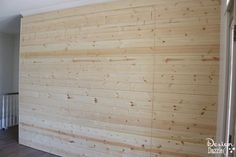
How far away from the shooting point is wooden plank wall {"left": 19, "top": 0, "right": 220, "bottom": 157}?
2514 millimetres

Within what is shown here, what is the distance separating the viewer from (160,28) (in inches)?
107

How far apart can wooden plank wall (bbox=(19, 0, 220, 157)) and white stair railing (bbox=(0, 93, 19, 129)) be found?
1.55 meters

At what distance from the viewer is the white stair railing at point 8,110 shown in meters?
5.24

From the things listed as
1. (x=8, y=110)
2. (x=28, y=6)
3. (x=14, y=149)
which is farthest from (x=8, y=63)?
(x=14, y=149)

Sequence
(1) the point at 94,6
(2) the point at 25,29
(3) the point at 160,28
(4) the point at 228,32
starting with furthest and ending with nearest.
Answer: (2) the point at 25,29
(1) the point at 94,6
(3) the point at 160,28
(4) the point at 228,32

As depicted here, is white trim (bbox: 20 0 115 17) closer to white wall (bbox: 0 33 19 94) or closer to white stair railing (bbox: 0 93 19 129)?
white wall (bbox: 0 33 19 94)

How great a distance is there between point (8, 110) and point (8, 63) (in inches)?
52.9

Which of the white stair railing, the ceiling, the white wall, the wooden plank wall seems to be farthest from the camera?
the white wall

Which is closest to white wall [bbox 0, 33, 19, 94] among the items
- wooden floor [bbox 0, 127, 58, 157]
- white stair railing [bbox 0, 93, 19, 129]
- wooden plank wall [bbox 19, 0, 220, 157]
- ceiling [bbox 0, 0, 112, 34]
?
white stair railing [bbox 0, 93, 19, 129]

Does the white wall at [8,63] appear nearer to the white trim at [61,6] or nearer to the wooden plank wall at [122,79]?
the wooden plank wall at [122,79]

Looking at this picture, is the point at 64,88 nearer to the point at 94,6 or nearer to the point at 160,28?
the point at 94,6

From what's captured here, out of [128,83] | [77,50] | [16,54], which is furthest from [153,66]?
[16,54]

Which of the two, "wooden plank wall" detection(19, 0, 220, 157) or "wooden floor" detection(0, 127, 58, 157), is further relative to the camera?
"wooden floor" detection(0, 127, 58, 157)

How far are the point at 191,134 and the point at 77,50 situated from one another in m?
2.10
